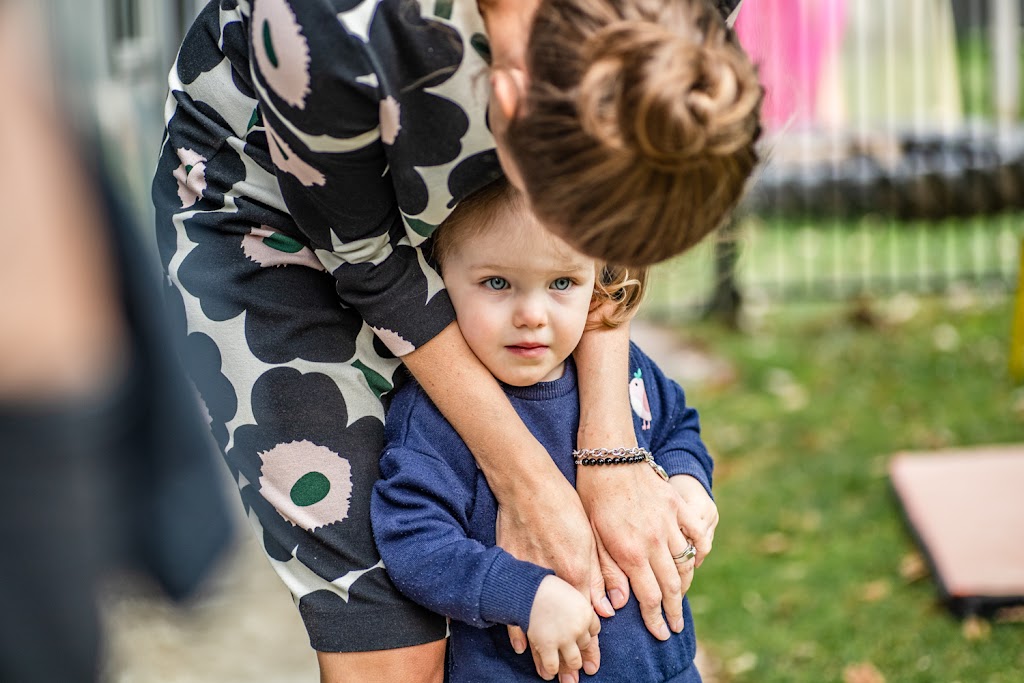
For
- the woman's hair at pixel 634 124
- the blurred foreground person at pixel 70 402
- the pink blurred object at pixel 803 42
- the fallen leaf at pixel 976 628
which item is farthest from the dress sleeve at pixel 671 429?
the pink blurred object at pixel 803 42

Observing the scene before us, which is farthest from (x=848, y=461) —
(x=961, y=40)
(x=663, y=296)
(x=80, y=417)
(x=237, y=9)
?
(x=961, y=40)

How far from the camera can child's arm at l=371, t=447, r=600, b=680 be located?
6.33 ft

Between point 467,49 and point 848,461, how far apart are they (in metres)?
3.61

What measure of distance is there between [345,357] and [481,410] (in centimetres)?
23

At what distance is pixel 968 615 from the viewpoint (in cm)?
362

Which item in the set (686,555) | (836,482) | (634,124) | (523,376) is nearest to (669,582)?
(686,555)

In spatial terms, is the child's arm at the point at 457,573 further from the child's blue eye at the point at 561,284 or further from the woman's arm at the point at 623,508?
the child's blue eye at the point at 561,284

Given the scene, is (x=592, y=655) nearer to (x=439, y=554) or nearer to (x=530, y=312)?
(x=439, y=554)

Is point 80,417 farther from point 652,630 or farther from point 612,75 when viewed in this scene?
point 652,630

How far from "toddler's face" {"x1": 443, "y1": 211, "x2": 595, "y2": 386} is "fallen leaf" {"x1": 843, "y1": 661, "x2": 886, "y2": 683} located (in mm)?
1915

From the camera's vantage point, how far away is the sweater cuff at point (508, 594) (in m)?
1.92

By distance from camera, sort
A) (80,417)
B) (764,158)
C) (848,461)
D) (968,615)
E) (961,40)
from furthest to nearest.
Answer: (961,40)
(848,461)
(968,615)
(764,158)
(80,417)

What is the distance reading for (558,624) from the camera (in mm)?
1932

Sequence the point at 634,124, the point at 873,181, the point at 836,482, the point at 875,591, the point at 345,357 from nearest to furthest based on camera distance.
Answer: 1. the point at 634,124
2. the point at 345,357
3. the point at 875,591
4. the point at 836,482
5. the point at 873,181
